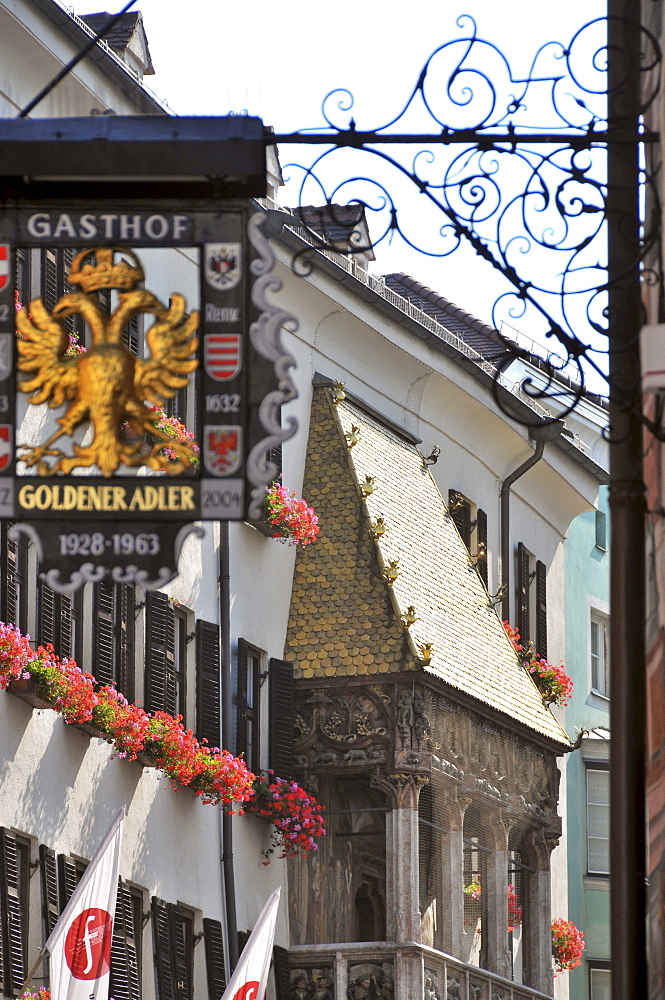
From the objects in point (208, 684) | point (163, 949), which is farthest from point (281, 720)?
point (163, 949)

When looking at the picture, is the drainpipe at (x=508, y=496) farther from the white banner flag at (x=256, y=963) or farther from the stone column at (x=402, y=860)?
the white banner flag at (x=256, y=963)

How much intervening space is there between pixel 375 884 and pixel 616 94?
17.5 m

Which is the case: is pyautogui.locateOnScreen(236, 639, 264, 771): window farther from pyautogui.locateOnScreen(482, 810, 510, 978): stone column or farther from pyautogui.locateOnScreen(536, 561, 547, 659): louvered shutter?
pyautogui.locateOnScreen(536, 561, 547, 659): louvered shutter

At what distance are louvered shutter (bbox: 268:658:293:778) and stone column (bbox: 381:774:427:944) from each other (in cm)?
108

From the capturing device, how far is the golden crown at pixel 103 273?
800 centimetres

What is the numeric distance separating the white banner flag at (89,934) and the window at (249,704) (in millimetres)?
4683

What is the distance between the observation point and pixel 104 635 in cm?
1930

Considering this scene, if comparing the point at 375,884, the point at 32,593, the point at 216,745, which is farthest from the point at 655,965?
the point at 375,884

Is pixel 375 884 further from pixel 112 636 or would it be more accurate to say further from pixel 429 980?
pixel 112 636

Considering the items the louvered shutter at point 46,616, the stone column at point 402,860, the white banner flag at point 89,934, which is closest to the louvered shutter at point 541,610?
the stone column at point 402,860

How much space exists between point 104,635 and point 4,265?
11598 millimetres

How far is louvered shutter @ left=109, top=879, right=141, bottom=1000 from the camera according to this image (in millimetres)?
18672

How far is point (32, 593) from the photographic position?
18.0m

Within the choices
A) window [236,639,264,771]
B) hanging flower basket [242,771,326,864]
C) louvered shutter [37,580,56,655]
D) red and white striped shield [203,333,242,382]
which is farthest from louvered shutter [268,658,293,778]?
red and white striped shield [203,333,242,382]
